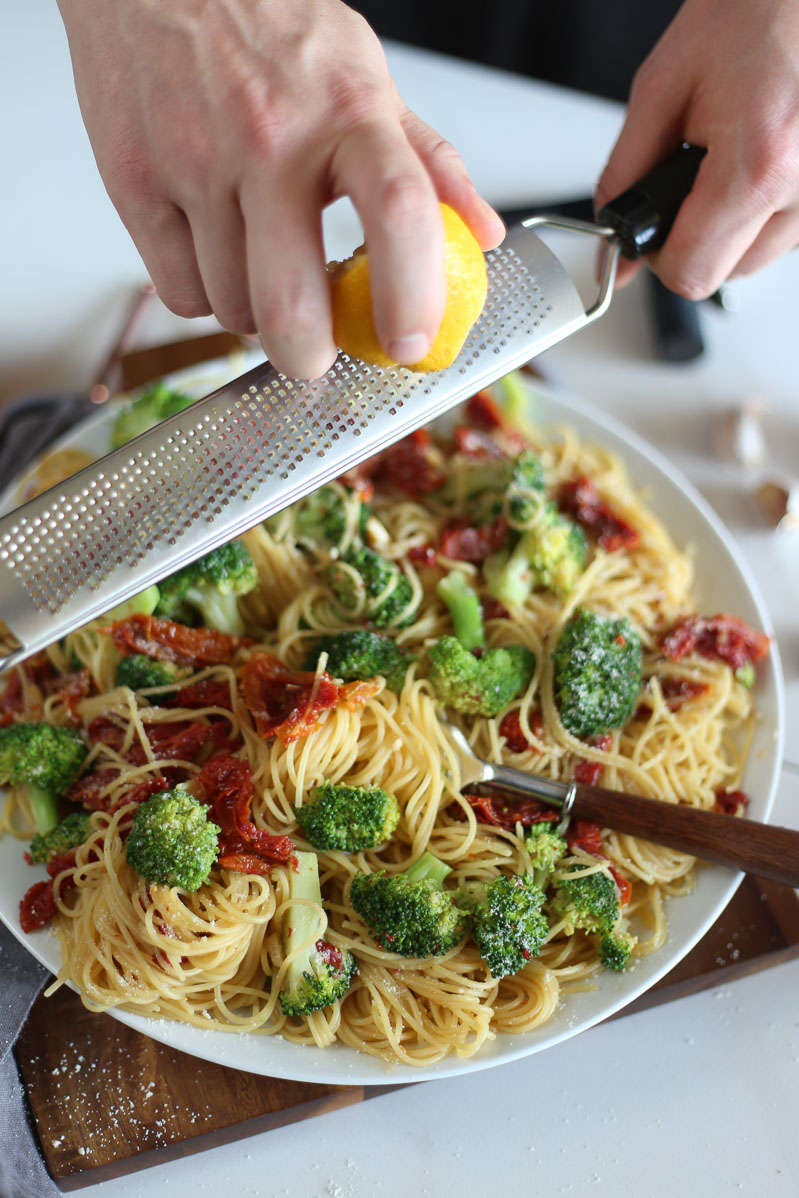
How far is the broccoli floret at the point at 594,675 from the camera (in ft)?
9.43

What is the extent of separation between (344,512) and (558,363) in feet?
5.79

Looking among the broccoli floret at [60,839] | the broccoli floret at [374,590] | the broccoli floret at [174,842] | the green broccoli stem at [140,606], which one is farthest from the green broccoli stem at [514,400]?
the broccoli floret at [60,839]

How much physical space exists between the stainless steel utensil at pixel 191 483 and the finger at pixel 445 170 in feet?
2.08

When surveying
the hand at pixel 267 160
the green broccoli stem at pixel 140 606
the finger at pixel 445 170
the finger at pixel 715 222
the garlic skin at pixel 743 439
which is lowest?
the garlic skin at pixel 743 439

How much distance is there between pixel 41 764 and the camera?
8.97 ft

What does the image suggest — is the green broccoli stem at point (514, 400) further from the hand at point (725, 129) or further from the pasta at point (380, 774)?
the hand at point (725, 129)

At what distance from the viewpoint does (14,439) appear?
3803 millimetres

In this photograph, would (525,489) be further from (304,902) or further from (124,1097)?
(124,1097)

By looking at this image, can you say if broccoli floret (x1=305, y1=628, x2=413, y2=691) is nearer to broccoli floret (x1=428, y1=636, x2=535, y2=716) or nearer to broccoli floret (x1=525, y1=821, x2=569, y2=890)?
broccoli floret (x1=428, y1=636, x2=535, y2=716)

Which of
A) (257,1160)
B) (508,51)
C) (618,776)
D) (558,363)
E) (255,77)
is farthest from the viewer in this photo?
(508,51)

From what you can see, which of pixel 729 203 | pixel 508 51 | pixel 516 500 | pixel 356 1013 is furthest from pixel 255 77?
pixel 508 51

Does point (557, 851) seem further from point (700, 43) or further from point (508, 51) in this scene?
point (508, 51)

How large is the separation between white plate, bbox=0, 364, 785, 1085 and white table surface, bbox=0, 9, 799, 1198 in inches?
12.8

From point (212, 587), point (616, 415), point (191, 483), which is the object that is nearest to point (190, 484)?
point (191, 483)
